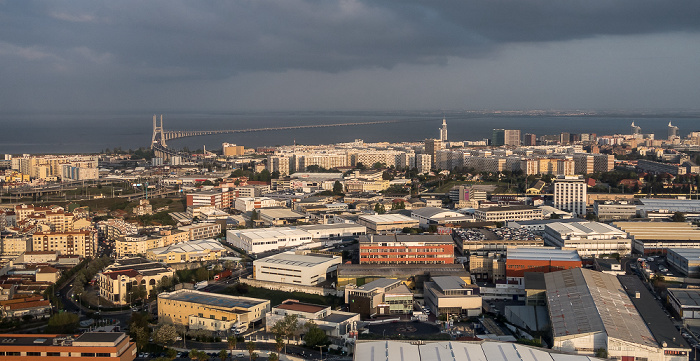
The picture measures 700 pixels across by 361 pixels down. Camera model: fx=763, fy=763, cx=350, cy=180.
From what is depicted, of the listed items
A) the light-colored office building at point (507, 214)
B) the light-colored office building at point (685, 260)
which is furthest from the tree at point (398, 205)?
the light-colored office building at point (685, 260)

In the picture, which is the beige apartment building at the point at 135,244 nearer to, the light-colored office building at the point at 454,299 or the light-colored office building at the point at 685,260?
the light-colored office building at the point at 454,299

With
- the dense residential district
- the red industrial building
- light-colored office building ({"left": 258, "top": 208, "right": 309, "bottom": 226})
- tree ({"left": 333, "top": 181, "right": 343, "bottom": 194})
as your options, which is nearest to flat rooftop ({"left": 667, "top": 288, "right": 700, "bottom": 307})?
the dense residential district

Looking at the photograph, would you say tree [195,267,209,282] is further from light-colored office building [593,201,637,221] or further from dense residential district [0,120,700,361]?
light-colored office building [593,201,637,221]

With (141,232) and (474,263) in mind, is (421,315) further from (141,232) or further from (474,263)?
(141,232)

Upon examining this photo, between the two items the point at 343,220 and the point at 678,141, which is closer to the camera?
the point at 343,220

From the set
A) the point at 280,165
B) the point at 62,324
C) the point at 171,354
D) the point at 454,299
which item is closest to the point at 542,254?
the point at 454,299

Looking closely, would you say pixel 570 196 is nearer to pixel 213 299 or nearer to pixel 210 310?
pixel 213 299

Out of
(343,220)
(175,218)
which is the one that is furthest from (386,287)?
(175,218)
